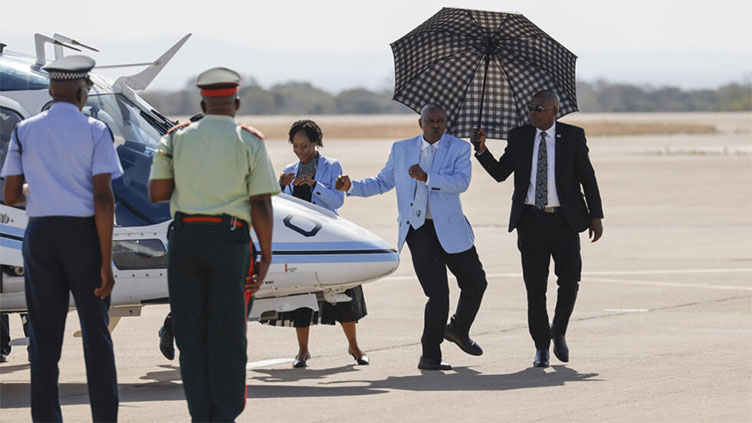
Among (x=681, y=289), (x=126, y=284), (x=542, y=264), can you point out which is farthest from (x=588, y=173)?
(x=681, y=289)

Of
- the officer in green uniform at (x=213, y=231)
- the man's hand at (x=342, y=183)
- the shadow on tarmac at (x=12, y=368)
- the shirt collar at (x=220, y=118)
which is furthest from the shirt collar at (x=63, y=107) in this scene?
the shadow on tarmac at (x=12, y=368)

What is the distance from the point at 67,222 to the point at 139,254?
7.81 feet

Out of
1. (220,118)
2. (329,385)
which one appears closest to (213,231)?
(220,118)

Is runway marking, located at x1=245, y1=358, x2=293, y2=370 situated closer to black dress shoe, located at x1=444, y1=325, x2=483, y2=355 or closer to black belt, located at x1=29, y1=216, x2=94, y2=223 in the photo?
black dress shoe, located at x1=444, y1=325, x2=483, y2=355

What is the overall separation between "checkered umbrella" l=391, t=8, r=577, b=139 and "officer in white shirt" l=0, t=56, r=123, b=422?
378 cm

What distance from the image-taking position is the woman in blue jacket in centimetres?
1052

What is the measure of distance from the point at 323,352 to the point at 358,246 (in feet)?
5.94

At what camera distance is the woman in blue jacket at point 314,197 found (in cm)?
1052

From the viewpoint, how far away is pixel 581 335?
11820 millimetres

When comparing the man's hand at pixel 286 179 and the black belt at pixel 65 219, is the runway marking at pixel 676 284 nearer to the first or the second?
the man's hand at pixel 286 179

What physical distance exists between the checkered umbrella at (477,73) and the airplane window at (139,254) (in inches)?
91.0

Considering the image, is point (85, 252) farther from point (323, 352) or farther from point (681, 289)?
point (681, 289)

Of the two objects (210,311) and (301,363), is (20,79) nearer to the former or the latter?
(301,363)

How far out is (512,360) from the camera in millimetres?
10508
